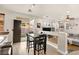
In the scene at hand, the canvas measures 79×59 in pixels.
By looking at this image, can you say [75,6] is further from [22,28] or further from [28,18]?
[22,28]

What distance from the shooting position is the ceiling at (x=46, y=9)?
1.89 meters

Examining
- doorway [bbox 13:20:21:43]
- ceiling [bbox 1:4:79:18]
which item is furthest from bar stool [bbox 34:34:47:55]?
ceiling [bbox 1:4:79:18]

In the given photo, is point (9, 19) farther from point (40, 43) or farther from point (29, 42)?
point (40, 43)

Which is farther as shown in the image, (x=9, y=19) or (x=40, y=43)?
(x=40, y=43)

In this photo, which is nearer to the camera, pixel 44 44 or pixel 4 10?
pixel 4 10

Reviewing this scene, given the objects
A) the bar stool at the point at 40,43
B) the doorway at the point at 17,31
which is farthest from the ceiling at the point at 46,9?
the bar stool at the point at 40,43

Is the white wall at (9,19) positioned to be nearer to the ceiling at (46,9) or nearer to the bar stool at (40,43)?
the ceiling at (46,9)

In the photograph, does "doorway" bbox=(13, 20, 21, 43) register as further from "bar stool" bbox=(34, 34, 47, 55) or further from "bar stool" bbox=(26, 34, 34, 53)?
"bar stool" bbox=(34, 34, 47, 55)

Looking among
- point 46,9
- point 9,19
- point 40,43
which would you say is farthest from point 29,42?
point 46,9

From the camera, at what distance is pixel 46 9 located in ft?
6.34

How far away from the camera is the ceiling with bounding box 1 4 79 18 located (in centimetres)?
189

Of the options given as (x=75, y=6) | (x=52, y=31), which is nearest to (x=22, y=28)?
(x=52, y=31)

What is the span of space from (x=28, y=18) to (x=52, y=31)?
495 mm

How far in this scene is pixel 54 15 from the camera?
1940 mm
